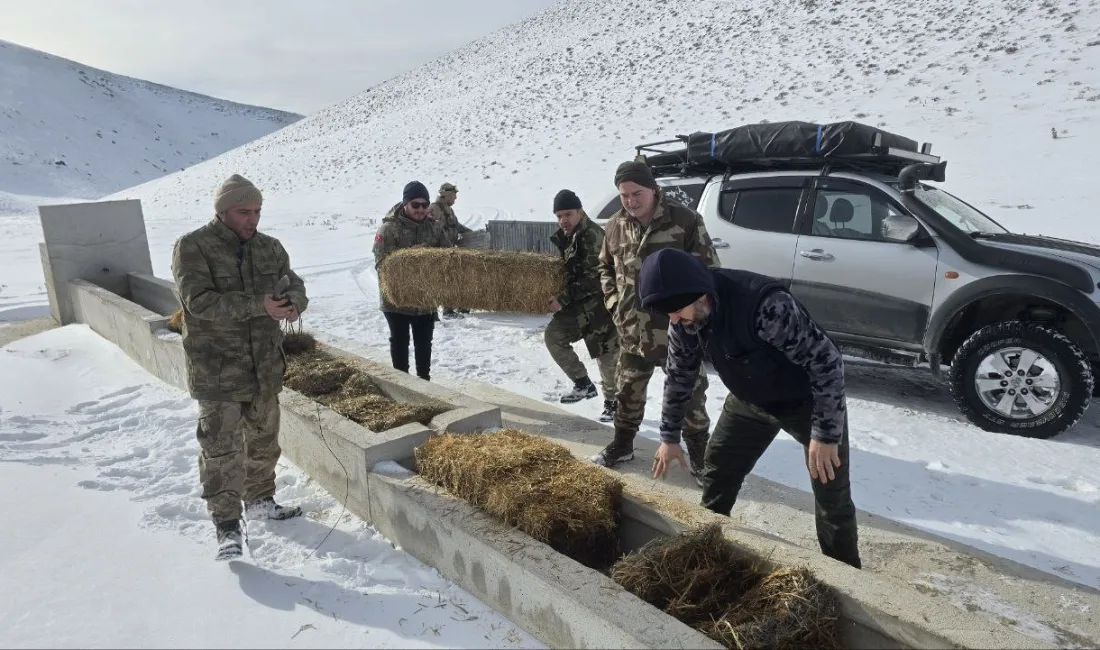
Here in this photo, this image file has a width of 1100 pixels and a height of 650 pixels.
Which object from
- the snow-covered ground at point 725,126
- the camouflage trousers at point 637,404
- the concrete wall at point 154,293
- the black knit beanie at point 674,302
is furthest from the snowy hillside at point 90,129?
the black knit beanie at point 674,302

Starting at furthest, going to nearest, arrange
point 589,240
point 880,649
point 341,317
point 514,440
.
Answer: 1. point 341,317
2. point 589,240
3. point 514,440
4. point 880,649

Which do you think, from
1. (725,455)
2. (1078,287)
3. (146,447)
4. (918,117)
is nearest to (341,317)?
(146,447)

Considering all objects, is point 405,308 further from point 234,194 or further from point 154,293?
point 154,293

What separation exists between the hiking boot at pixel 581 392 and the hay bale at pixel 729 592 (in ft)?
9.91

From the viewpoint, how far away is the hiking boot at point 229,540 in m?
3.32

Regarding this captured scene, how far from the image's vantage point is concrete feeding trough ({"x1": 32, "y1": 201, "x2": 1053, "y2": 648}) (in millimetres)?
2326

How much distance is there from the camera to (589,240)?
5.21 metres

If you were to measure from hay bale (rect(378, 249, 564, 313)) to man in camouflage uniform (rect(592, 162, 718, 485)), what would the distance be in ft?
4.55

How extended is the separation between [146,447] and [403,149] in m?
35.8

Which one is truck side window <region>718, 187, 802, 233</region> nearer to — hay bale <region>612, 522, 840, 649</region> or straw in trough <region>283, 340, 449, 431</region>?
straw in trough <region>283, 340, 449, 431</region>

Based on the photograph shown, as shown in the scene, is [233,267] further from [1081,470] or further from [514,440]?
[1081,470]

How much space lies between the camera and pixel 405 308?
19.1 feet

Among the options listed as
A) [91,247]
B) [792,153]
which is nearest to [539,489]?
[792,153]

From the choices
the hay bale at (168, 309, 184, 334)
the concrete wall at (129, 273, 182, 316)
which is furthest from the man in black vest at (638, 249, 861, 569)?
the concrete wall at (129, 273, 182, 316)
